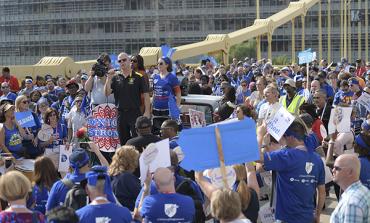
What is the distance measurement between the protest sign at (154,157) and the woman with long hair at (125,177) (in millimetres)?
929

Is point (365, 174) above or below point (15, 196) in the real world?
below

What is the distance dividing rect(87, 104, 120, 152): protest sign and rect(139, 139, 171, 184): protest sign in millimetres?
5696

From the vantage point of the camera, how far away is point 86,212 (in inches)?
246

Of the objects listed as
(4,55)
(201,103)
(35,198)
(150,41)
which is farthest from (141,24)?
(35,198)

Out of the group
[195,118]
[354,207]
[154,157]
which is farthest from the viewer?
[195,118]

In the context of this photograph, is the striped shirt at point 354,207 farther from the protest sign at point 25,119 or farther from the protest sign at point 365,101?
the protest sign at point 365,101

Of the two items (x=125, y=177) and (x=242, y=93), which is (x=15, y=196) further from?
(x=242, y=93)

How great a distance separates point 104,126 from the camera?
12664 millimetres

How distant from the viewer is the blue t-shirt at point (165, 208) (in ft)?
21.6

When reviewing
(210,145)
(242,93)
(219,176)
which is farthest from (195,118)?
(242,93)

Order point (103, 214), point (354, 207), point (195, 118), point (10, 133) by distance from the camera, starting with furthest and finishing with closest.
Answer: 1. point (195, 118)
2. point (10, 133)
3. point (103, 214)
4. point (354, 207)

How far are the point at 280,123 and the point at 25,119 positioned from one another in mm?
5915

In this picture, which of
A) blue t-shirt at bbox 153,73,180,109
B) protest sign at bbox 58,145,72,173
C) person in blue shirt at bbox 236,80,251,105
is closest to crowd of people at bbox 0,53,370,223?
protest sign at bbox 58,145,72,173

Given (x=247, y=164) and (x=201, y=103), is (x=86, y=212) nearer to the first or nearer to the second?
(x=247, y=164)
